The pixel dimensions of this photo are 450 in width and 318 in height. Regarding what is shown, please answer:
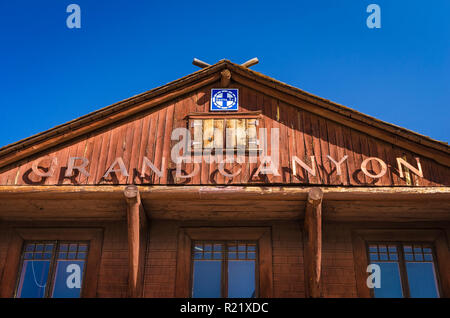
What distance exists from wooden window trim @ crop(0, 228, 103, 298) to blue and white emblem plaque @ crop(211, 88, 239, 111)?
3703mm

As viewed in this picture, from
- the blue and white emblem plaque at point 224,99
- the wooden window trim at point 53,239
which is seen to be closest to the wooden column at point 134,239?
the wooden window trim at point 53,239

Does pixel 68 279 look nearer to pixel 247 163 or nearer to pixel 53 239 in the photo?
pixel 53 239

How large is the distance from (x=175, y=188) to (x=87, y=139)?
2.54m

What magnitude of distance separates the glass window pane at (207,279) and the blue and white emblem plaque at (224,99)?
342 centimetres

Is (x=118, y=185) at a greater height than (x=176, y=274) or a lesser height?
greater

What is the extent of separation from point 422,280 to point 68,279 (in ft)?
23.0

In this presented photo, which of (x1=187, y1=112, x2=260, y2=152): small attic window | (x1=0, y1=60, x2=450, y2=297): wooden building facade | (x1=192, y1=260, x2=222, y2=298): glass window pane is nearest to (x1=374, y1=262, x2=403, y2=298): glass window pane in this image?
(x1=0, y1=60, x2=450, y2=297): wooden building facade

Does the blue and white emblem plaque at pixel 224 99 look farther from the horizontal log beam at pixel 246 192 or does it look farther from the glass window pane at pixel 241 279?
the glass window pane at pixel 241 279

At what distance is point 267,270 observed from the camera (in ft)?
33.7

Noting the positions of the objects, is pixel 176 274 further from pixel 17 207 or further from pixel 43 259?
pixel 17 207

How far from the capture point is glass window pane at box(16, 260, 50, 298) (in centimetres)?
1039

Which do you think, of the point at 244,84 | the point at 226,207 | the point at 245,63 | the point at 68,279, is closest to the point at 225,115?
the point at 244,84
